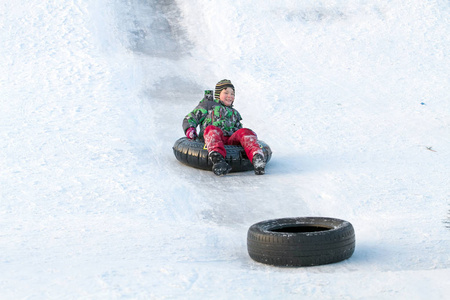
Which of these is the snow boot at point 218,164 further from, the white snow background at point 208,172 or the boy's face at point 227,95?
the boy's face at point 227,95

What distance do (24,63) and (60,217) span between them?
5.19 meters

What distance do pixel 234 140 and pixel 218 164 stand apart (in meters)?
0.49

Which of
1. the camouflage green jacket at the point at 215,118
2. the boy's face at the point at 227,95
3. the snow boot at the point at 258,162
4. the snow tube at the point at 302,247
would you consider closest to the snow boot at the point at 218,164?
the snow boot at the point at 258,162

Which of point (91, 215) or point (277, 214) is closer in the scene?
point (91, 215)

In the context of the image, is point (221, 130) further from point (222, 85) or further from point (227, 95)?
point (222, 85)

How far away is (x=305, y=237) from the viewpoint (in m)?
3.40

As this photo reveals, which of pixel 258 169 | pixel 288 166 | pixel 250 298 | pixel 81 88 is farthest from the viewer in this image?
pixel 81 88

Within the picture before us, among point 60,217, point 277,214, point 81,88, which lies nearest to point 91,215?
point 60,217

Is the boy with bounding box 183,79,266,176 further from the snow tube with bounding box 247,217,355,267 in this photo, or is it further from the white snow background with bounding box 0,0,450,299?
the snow tube with bounding box 247,217,355,267

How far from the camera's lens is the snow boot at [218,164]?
5.53 meters

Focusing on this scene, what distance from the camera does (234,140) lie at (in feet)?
19.4

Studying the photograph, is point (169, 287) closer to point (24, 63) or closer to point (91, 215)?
point (91, 215)

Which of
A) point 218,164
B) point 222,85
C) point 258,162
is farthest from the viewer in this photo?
point 222,85

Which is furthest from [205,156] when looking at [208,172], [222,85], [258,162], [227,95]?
[222,85]
